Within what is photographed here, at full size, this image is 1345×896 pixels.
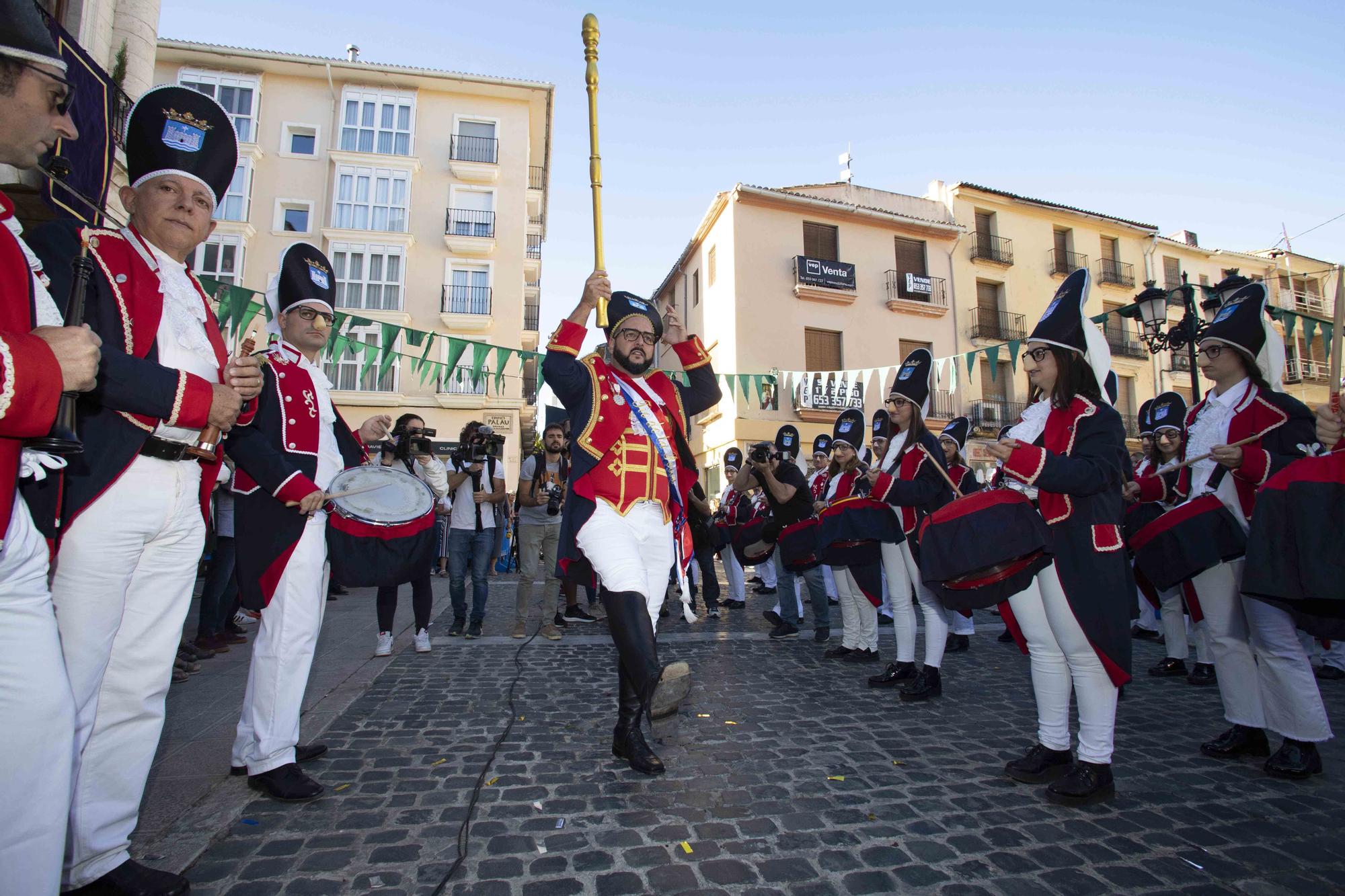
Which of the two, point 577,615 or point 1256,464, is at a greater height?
point 1256,464

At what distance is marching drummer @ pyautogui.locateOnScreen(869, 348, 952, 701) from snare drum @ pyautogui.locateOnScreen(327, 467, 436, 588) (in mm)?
3093

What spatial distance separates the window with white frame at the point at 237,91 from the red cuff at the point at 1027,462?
2956 centimetres

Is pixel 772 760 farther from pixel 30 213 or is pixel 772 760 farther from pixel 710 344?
pixel 710 344

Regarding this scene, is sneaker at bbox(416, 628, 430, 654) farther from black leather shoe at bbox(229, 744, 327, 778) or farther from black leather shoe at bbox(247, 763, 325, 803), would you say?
black leather shoe at bbox(247, 763, 325, 803)

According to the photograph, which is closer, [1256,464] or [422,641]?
[1256,464]

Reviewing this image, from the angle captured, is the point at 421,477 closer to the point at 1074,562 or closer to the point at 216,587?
the point at 216,587

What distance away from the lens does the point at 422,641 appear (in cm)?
621

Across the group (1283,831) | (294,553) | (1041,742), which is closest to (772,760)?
(1041,742)

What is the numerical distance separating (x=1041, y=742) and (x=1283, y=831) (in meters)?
0.88

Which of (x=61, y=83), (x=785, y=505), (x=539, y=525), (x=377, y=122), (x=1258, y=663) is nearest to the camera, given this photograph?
(x=61, y=83)

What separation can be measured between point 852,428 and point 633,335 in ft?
11.9

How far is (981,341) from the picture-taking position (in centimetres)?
2731

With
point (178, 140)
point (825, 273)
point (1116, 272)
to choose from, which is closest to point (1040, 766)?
point (178, 140)

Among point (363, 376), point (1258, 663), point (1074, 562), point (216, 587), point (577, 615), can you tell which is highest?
point (363, 376)
